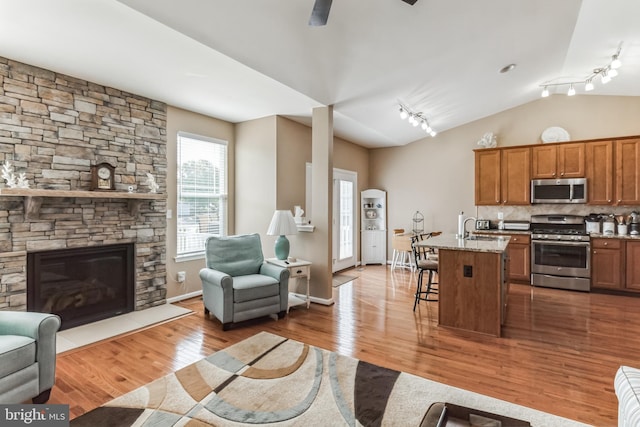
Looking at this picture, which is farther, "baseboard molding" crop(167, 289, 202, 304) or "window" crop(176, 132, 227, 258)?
"window" crop(176, 132, 227, 258)

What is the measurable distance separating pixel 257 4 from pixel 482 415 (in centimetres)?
297

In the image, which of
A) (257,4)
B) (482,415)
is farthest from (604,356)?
(257,4)

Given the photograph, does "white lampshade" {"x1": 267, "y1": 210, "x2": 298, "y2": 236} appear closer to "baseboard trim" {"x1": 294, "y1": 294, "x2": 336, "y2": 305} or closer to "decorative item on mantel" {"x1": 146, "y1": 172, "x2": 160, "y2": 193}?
"baseboard trim" {"x1": 294, "y1": 294, "x2": 336, "y2": 305}

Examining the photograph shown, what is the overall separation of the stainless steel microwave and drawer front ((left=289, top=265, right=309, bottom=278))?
423cm

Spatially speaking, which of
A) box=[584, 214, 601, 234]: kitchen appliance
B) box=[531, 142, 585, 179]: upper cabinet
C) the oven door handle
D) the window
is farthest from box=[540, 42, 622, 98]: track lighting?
the window

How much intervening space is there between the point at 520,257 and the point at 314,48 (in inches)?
191

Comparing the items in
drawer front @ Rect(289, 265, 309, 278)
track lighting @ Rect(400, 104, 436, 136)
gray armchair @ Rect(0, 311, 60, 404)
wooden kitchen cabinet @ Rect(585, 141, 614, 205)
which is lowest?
gray armchair @ Rect(0, 311, 60, 404)

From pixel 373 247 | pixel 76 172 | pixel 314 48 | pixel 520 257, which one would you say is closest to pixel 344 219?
pixel 373 247

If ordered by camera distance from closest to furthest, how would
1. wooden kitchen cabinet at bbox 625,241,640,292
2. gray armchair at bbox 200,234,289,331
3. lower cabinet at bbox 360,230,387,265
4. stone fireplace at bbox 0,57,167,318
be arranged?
stone fireplace at bbox 0,57,167,318, gray armchair at bbox 200,234,289,331, wooden kitchen cabinet at bbox 625,241,640,292, lower cabinet at bbox 360,230,387,265

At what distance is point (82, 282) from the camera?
11.8 feet

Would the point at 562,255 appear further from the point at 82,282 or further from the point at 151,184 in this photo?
the point at 82,282

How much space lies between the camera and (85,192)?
330 centimetres

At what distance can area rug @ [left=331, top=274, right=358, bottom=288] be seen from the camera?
18.3 ft

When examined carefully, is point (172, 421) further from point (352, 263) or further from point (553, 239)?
point (553, 239)
